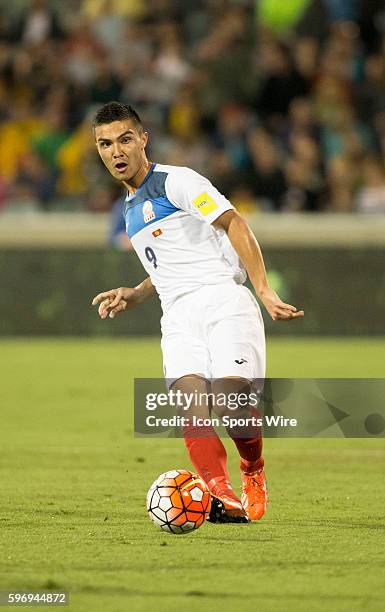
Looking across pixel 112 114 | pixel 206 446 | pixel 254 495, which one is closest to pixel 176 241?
pixel 112 114

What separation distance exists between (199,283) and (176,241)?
9.4 inches

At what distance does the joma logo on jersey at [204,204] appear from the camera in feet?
20.7

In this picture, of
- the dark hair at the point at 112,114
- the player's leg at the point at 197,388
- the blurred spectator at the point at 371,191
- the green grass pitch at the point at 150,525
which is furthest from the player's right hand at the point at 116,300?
the blurred spectator at the point at 371,191

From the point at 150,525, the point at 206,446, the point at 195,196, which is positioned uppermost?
the point at 195,196

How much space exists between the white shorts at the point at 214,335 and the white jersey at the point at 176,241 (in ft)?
0.22

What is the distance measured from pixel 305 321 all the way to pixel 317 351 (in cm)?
136

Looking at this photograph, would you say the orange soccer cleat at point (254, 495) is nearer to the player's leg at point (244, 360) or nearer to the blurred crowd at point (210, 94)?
the player's leg at point (244, 360)

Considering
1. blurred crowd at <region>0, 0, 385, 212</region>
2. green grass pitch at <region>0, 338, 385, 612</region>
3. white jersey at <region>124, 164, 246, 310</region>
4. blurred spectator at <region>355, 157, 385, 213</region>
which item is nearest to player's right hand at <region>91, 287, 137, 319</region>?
white jersey at <region>124, 164, 246, 310</region>

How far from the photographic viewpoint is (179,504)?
19.8 feet

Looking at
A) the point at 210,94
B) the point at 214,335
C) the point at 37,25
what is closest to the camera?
the point at 214,335

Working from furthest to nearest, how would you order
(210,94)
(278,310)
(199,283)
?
(210,94) < (199,283) < (278,310)

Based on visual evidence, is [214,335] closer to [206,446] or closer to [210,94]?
[206,446]

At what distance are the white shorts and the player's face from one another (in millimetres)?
688

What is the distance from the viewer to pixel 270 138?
57.9 ft
